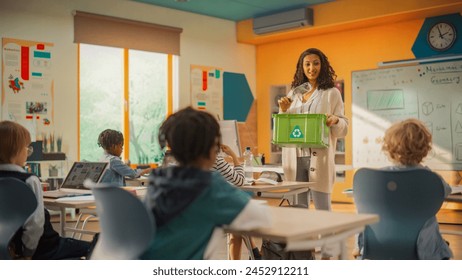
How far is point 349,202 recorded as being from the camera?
766 cm

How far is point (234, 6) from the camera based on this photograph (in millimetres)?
7336

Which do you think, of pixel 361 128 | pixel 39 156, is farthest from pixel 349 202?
pixel 39 156

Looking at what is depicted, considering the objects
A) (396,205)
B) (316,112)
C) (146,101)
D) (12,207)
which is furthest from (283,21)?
(12,207)

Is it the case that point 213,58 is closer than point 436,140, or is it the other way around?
point 436,140

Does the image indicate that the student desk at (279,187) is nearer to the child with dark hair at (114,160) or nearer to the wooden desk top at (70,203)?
the child with dark hair at (114,160)

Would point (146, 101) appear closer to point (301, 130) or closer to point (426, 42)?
point (426, 42)

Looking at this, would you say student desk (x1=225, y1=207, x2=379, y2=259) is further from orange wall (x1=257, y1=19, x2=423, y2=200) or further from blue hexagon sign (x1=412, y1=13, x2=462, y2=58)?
orange wall (x1=257, y1=19, x2=423, y2=200)

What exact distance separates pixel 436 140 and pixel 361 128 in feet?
3.36

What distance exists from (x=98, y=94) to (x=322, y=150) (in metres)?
4.05

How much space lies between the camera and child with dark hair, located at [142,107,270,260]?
1701 millimetres

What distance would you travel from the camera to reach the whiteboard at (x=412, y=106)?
22.0 ft

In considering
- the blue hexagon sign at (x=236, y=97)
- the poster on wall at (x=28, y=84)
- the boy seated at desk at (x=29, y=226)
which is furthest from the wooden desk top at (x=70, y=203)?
the blue hexagon sign at (x=236, y=97)

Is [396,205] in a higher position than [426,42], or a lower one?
lower

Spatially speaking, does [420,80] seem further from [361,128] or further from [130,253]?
[130,253]
